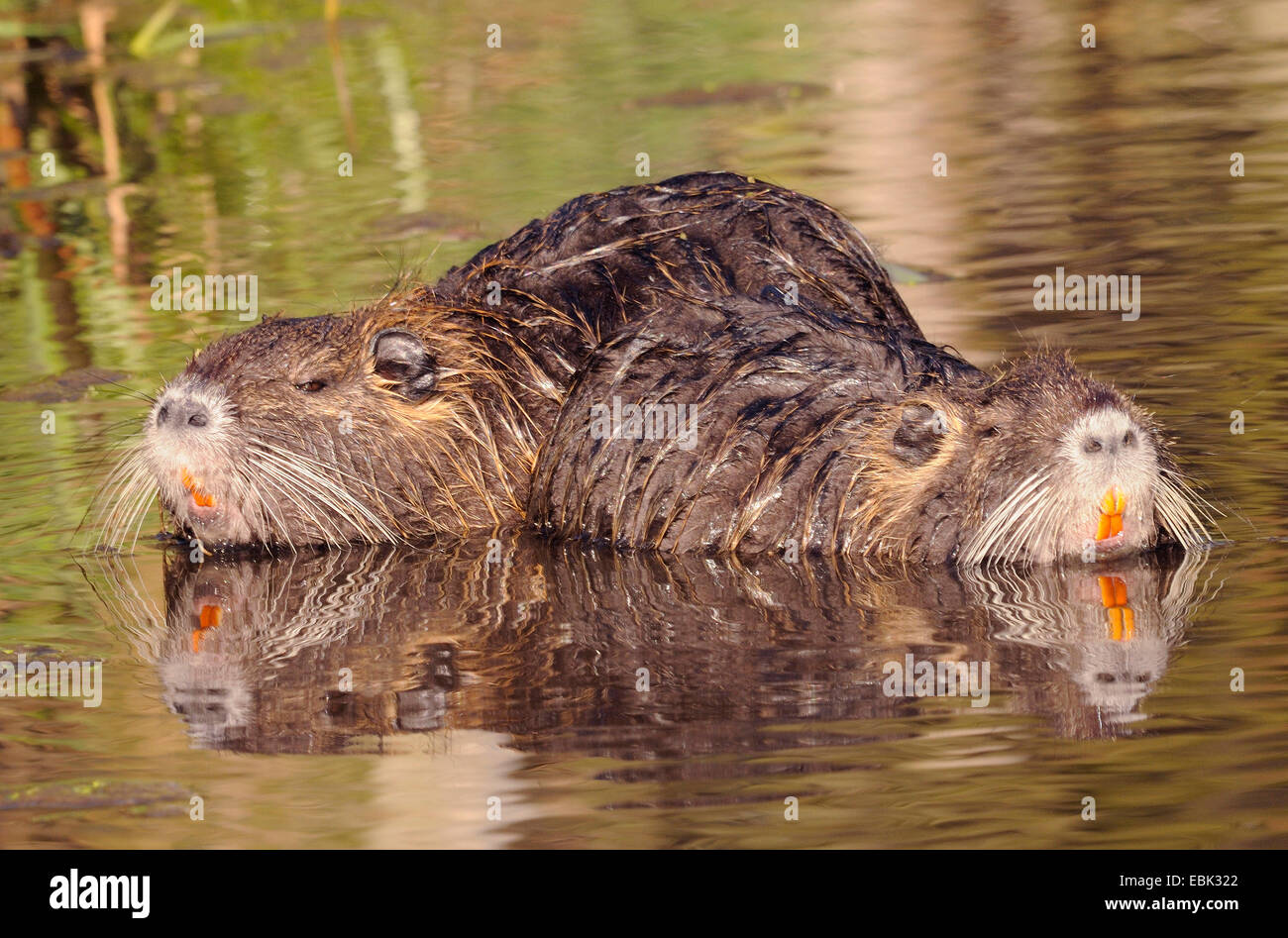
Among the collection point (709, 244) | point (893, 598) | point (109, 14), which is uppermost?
point (109, 14)

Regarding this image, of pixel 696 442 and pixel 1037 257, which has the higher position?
pixel 1037 257

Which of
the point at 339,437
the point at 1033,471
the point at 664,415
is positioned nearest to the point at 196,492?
the point at 339,437

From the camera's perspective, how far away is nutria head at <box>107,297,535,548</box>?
23.6ft

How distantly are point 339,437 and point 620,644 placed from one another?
186 cm

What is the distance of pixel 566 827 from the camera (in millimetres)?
4602

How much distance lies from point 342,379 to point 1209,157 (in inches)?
249

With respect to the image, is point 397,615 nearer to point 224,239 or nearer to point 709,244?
point 709,244

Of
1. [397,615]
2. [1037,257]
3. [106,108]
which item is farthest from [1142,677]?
[106,108]

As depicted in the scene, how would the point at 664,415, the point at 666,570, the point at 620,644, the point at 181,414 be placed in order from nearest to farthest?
the point at 620,644 → the point at 666,570 → the point at 664,415 → the point at 181,414

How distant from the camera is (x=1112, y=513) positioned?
6.32 metres

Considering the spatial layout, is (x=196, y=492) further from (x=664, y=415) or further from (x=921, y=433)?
(x=921, y=433)

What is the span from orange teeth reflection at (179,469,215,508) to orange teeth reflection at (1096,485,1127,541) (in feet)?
9.80

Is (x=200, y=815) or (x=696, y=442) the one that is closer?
(x=200, y=815)

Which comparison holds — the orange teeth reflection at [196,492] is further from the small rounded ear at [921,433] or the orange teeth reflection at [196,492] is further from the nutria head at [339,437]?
the small rounded ear at [921,433]
